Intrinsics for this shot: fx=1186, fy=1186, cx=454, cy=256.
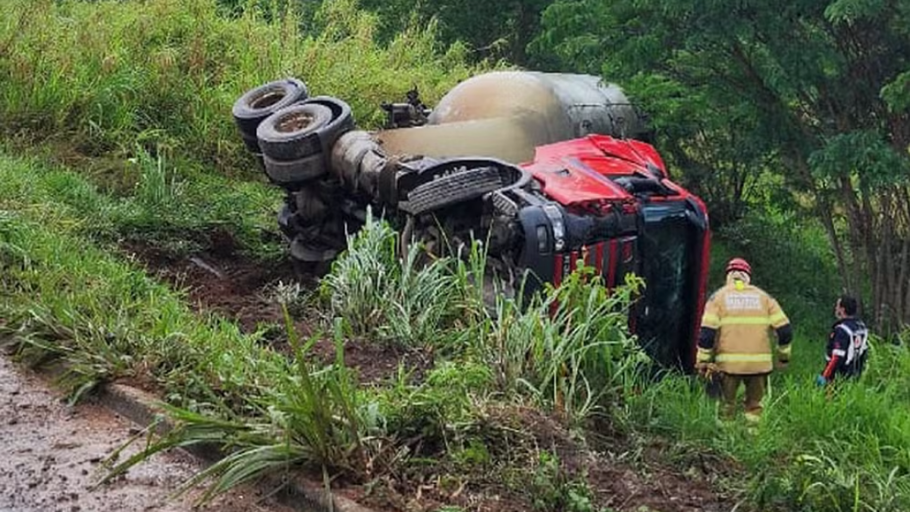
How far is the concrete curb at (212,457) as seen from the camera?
4115mm

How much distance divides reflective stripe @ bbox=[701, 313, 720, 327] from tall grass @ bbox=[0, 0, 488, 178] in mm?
6065

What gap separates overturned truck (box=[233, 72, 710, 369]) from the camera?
677cm

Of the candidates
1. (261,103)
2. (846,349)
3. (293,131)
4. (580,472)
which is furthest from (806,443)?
(261,103)

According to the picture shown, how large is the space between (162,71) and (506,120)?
205 inches

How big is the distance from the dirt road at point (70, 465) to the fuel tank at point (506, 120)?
12.3 feet

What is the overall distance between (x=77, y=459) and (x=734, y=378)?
4.23 m

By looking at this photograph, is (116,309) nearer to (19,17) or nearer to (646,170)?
(646,170)

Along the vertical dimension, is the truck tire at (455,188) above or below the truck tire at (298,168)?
above

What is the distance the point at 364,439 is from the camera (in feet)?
14.1

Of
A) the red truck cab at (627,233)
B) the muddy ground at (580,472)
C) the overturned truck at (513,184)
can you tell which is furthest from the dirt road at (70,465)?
the red truck cab at (627,233)

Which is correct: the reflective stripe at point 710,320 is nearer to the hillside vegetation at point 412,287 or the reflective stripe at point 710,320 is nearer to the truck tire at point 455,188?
the hillside vegetation at point 412,287

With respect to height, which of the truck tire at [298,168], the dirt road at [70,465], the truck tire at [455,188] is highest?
the truck tire at [455,188]

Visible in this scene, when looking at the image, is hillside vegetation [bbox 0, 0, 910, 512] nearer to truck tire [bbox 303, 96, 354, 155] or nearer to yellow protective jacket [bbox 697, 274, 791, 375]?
yellow protective jacket [bbox 697, 274, 791, 375]

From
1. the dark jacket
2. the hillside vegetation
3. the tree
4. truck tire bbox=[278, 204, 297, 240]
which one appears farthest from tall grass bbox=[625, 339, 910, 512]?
truck tire bbox=[278, 204, 297, 240]
